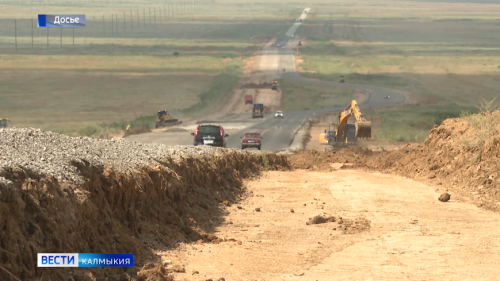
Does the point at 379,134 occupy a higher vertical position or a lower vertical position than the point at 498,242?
lower

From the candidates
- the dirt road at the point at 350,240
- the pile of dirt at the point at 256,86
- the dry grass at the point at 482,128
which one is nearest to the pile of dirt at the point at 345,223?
the dirt road at the point at 350,240

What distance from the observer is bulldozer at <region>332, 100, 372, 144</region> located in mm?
43625

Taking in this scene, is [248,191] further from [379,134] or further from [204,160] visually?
[379,134]

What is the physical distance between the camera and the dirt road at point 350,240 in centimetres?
1486

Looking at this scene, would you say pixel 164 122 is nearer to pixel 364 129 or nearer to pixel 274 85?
pixel 364 129

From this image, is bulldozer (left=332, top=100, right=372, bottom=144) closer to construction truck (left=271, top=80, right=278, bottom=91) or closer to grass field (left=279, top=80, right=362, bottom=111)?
grass field (left=279, top=80, right=362, bottom=111)

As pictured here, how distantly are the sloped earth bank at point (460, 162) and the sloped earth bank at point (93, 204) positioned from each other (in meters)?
8.67

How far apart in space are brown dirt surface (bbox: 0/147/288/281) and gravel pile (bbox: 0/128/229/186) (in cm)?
24

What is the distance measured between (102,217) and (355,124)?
32.1 m

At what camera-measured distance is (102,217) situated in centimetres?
1412

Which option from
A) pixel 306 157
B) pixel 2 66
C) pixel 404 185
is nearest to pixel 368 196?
pixel 404 185

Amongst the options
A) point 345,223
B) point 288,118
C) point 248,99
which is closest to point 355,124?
point 345,223

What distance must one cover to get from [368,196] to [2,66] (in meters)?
129

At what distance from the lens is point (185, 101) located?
11138cm
